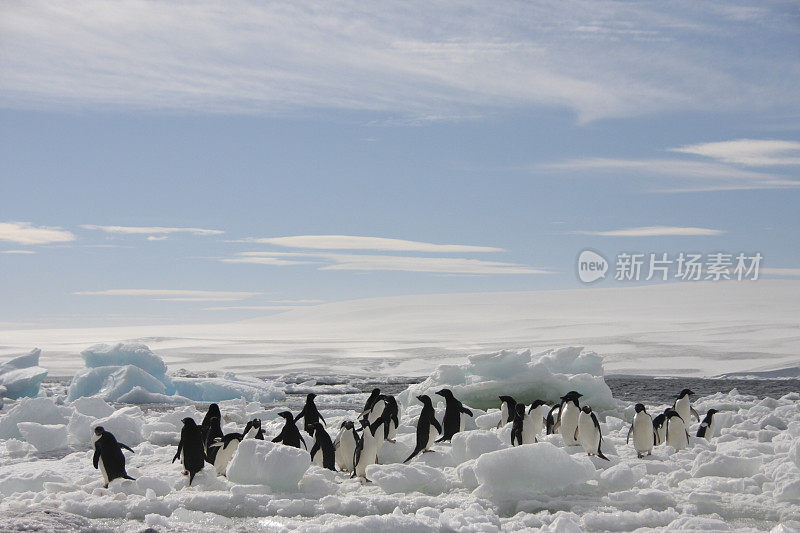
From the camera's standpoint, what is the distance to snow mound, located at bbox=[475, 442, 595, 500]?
5656mm

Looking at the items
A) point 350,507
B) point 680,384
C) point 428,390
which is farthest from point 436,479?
point 680,384

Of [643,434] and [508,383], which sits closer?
[643,434]

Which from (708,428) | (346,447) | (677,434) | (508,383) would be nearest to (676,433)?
(677,434)

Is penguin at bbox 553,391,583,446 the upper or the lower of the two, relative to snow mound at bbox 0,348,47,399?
upper

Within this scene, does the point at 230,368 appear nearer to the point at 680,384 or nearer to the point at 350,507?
the point at 680,384

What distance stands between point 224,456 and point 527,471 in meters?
2.70

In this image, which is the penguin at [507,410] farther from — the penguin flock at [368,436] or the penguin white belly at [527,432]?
the penguin white belly at [527,432]

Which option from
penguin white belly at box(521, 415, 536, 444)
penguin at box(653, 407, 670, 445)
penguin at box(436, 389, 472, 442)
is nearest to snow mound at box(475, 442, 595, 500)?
penguin white belly at box(521, 415, 536, 444)

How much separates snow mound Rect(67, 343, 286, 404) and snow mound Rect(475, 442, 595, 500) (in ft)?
34.0

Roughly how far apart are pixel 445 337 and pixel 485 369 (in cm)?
2959

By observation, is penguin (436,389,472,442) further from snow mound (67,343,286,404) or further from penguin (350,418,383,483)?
snow mound (67,343,286,404)

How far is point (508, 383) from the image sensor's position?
11539 millimetres

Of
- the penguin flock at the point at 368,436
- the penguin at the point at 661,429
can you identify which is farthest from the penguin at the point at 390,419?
the penguin at the point at 661,429

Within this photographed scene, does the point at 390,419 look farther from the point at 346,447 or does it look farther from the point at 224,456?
Result: the point at 224,456
